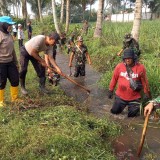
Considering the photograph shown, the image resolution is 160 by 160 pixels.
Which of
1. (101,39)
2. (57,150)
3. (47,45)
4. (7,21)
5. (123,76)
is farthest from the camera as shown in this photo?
(101,39)

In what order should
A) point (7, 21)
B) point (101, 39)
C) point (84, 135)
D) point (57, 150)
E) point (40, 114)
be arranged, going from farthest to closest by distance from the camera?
point (101, 39), point (7, 21), point (40, 114), point (84, 135), point (57, 150)

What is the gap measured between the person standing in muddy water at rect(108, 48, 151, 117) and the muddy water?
22cm

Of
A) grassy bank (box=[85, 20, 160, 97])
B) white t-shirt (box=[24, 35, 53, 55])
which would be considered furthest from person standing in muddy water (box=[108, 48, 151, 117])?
white t-shirt (box=[24, 35, 53, 55])

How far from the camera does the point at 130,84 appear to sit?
18.7ft

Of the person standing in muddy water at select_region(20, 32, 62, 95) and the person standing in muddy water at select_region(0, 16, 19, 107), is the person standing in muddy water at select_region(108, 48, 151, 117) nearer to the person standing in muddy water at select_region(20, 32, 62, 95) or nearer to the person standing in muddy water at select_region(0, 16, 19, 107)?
the person standing in muddy water at select_region(20, 32, 62, 95)

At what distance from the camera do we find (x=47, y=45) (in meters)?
6.27

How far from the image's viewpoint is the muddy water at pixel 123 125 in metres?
4.30

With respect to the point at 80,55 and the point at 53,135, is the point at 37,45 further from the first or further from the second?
the point at 80,55

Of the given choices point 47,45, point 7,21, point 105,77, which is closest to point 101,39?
point 105,77

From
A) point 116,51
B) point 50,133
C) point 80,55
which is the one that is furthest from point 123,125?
point 116,51

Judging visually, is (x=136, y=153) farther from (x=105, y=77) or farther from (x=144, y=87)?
(x=105, y=77)

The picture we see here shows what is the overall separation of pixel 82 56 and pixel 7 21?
12.7 feet

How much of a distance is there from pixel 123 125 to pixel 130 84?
34.3 inches

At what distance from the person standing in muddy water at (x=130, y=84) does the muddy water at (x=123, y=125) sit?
0.22m
